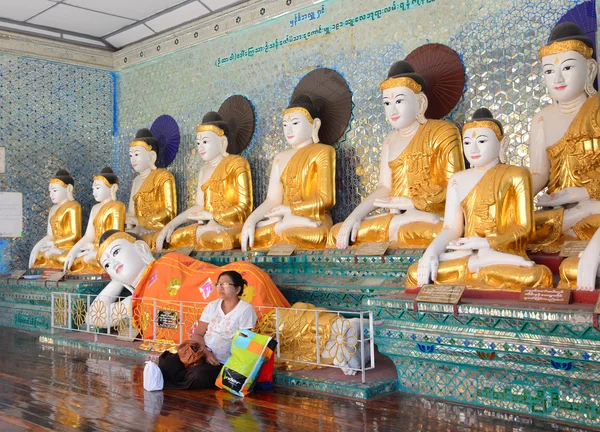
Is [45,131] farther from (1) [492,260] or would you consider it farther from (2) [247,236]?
(1) [492,260]

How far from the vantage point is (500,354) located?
347 cm

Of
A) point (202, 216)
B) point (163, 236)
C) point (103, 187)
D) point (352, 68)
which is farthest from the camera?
point (103, 187)

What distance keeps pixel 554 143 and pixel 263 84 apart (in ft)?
13.5

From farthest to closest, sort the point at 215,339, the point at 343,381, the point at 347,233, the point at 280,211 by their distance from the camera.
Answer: the point at 280,211, the point at 347,233, the point at 215,339, the point at 343,381

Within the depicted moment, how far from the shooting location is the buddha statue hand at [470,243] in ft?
14.0

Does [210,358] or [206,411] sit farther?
[210,358]

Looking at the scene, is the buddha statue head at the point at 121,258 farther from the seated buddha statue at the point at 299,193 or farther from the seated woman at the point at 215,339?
the seated woman at the point at 215,339

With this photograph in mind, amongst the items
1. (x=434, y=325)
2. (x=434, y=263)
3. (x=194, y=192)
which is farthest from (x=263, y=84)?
(x=434, y=325)

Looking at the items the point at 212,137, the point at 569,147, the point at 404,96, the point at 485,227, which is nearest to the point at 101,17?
the point at 212,137

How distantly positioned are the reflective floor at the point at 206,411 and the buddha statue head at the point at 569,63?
8.64 feet

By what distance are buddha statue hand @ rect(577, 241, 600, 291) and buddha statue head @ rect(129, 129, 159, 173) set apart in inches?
256

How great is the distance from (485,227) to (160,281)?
277cm

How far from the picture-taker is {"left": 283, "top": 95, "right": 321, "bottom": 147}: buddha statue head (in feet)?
22.7

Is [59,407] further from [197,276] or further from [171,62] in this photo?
[171,62]
